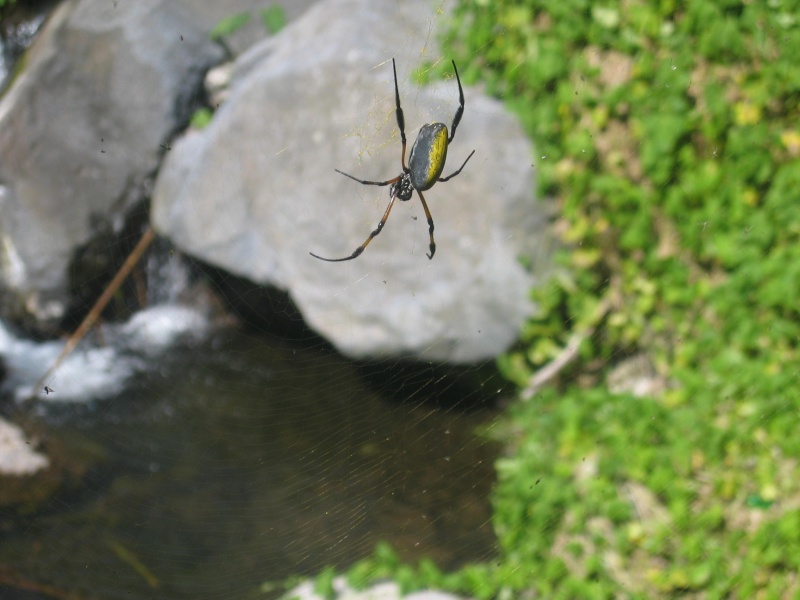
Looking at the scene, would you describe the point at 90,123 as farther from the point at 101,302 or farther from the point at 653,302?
the point at 653,302

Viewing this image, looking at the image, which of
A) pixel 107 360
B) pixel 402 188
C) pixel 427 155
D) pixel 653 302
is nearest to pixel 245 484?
pixel 107 360

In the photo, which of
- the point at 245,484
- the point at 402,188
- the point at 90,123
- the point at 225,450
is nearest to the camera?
the point at 402,188

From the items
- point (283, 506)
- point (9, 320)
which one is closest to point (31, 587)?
point (283, 506)

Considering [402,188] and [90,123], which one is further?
[90,123]

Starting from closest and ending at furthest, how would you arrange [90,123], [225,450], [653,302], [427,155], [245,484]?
[427,155] → [653,302] → [245,484] → [225,450] → [90,123]

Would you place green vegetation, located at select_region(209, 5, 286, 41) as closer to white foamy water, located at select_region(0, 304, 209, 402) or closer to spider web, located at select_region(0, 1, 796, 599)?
spider web, located at select_region(0, 1, 796, 599)
